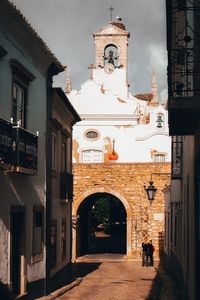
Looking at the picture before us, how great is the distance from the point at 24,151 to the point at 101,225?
1800 inches

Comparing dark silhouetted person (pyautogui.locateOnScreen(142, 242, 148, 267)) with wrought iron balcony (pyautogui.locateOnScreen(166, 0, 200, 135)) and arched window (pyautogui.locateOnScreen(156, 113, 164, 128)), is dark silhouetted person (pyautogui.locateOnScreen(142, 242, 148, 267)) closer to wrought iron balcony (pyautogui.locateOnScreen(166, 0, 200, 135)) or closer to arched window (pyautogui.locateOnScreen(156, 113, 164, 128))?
arched window (pyautogui.locateOnScreen(156, 113, 164, 128))

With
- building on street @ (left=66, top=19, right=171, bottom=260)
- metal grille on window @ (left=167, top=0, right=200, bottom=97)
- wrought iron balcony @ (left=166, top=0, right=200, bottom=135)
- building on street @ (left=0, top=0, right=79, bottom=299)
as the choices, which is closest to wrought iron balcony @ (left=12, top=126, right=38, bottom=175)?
building on street @ (left=0, top=0, right=79, bottom=299)

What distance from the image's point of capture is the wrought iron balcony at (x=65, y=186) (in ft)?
63.8

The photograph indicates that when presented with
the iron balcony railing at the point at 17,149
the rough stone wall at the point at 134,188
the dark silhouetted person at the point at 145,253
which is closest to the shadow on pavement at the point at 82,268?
the dark silhouetted person at the point at 145,253

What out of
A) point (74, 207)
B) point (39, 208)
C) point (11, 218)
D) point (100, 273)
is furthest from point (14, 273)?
point (74, 207)

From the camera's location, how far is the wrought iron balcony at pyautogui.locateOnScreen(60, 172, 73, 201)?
19.5 m

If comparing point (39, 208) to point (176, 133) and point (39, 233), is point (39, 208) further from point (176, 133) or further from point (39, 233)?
point (176, 133)

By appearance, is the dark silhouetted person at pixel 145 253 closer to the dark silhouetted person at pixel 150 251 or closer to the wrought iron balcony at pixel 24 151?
the dark silhouetted person at pixel 150 251

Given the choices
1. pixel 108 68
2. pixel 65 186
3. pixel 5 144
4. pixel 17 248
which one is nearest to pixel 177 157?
pixel 65 186

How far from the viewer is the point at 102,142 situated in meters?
42.2

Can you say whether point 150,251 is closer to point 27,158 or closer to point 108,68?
point 27,158

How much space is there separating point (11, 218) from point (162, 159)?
28240 mm

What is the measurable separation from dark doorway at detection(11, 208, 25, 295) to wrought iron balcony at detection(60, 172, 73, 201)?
5.38 metres

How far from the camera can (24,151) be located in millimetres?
13023
